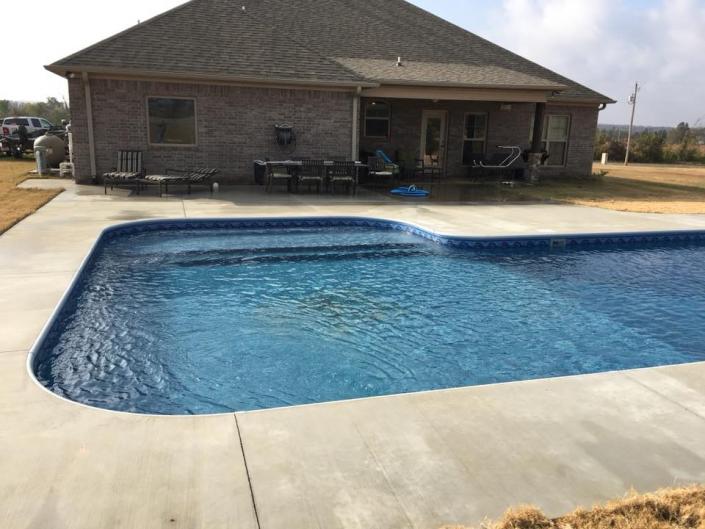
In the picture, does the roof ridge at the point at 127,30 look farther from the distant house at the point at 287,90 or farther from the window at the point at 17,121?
the window at the point at 17,121

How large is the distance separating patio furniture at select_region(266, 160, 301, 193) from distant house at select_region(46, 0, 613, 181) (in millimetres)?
497

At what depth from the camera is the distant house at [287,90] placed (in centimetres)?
1377

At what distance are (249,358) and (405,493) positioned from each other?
2.75 meters

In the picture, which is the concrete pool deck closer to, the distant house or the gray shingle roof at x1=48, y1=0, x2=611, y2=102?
the distant house

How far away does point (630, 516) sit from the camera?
100 inches

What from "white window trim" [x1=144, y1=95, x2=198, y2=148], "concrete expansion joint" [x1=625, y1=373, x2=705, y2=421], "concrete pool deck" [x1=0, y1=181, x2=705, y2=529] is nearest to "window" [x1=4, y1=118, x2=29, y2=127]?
"white window trim" [x1=144, y1=95, x2=198, y2=148]

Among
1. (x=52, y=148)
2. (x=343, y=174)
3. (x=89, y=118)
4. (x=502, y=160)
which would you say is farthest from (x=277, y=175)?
(x=52, y=148)

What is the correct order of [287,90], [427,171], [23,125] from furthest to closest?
[23,125] < [427,171] < [287,90]

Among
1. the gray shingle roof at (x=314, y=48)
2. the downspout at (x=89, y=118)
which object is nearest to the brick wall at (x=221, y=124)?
the downspout at (x=89, y=118)

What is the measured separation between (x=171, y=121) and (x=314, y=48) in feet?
16.8

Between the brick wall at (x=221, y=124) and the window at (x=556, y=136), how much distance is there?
8096 mm

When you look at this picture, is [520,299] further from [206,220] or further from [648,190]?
[648,190]

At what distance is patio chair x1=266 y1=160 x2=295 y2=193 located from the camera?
13766 mm

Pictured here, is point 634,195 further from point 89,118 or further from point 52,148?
point 52,148
